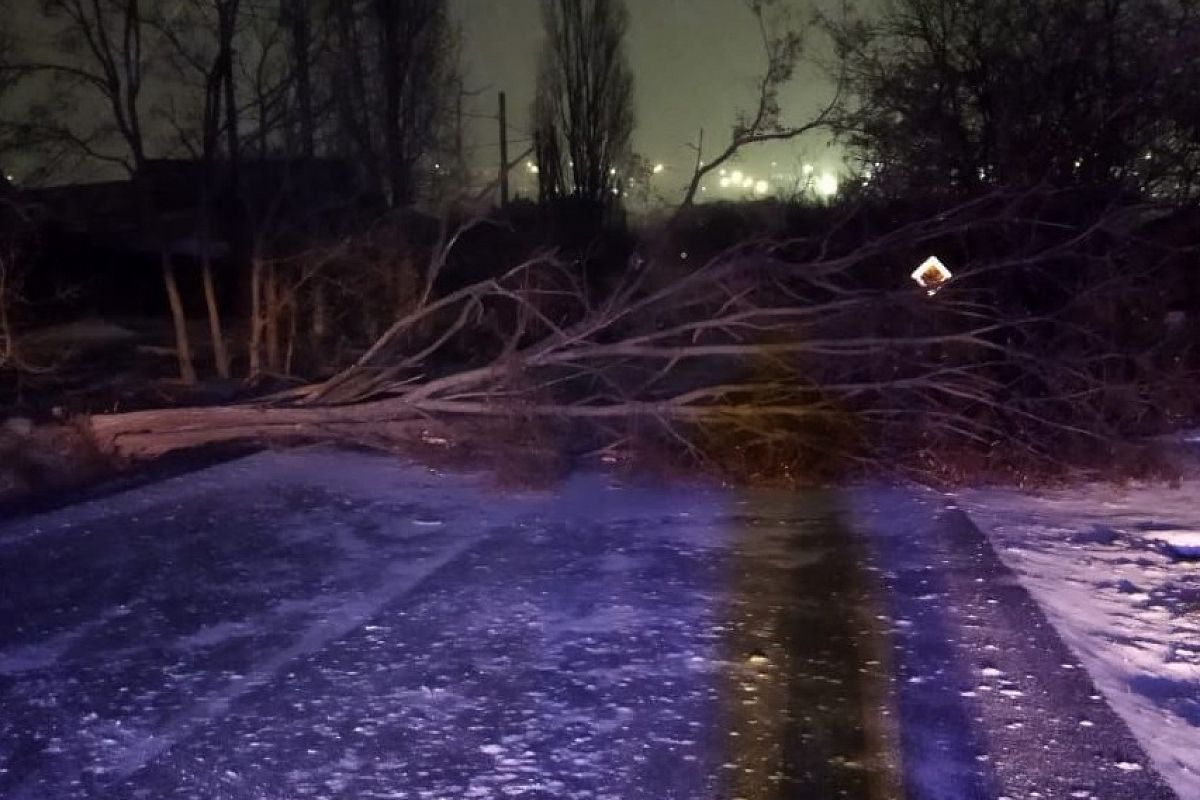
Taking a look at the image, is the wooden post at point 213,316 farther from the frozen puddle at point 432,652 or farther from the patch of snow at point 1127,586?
the patch of snow at point 1127,586

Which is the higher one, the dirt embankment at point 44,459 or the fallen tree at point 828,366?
the fallen tree at point 828,366

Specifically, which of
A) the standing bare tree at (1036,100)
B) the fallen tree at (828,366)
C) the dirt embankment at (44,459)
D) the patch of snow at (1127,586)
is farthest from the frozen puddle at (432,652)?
the standing bare tree at (1036,100)

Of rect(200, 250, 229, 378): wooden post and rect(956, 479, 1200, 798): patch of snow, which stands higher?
rect(200, 250, 229, 378): wooden post

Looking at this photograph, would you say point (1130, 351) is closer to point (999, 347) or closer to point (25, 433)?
point (999, 347)

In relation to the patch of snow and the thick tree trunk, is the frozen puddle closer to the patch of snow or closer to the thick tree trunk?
the patch of snow

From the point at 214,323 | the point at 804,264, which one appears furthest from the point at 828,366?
the point at 214,323

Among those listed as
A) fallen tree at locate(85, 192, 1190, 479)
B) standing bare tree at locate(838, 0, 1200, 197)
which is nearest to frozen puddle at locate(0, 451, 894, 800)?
fallen tree at locate(85, 192, 1190, 479)

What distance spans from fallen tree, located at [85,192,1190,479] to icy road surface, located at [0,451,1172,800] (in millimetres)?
1693

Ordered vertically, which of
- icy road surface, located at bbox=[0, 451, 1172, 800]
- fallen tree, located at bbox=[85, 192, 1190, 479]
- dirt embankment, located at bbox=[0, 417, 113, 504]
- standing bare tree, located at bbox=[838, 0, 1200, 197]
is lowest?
icy road surface, located at bbox=[0, 451, 1172, 800]

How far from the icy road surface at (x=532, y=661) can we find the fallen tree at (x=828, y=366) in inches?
66.7

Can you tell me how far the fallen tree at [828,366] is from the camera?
12.0 m

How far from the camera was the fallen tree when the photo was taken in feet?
39.3

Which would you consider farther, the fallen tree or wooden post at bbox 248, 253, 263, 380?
wooden post at bbox 248, 253, 263, 380

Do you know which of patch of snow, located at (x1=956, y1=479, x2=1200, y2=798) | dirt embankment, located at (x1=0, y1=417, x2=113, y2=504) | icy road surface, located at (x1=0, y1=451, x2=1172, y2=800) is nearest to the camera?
icy road surface, located at (x1=0, y1=451, x2=1172, y2=800)
